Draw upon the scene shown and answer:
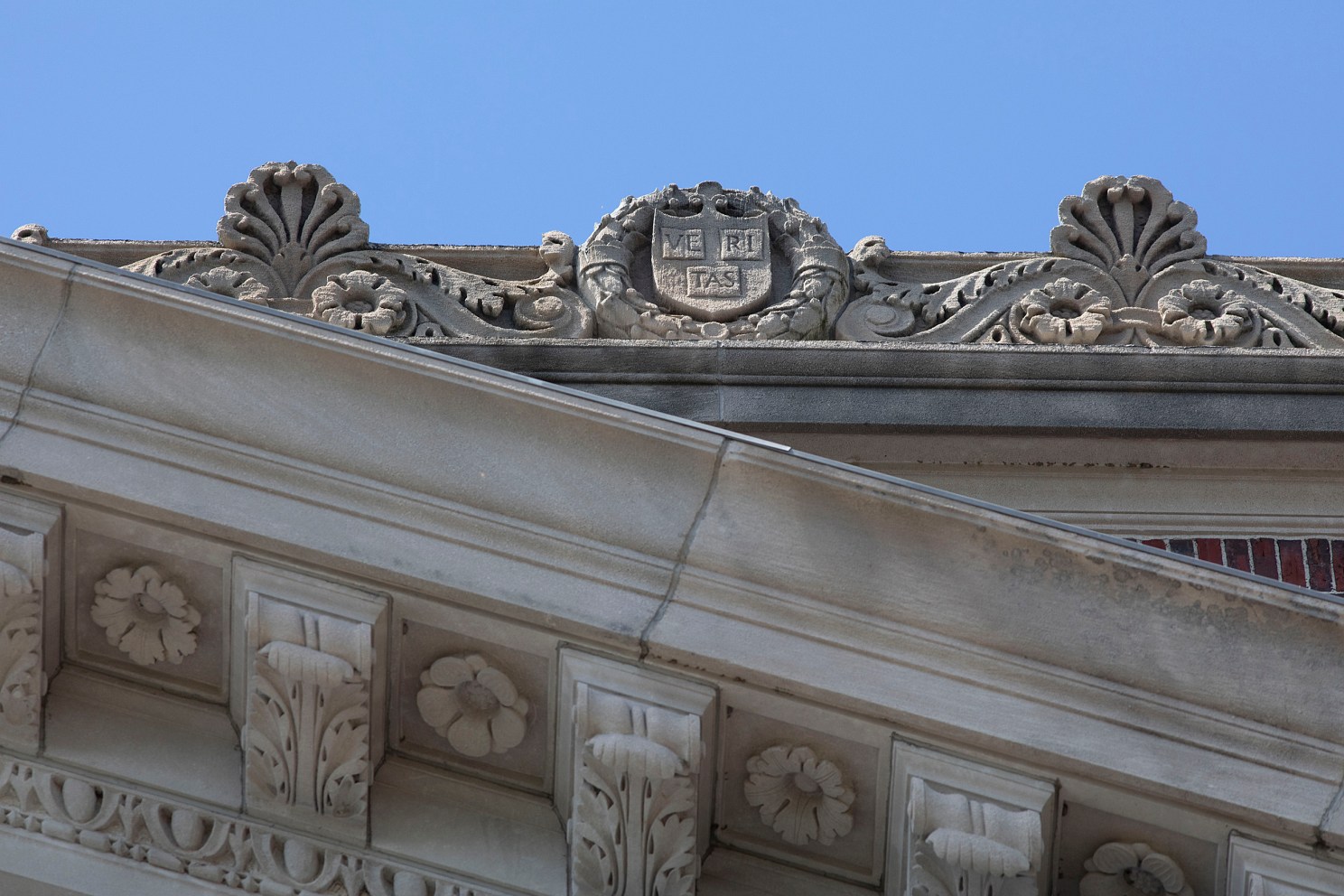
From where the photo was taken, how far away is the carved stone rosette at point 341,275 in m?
6.67

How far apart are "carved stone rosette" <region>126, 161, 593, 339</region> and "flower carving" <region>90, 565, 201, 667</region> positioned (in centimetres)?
193

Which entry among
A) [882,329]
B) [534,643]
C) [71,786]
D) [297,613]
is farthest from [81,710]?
[882,329]

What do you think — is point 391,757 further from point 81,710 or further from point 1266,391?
point 1266,391

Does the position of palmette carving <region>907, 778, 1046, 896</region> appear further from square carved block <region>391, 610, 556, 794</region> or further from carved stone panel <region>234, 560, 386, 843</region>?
carved stone panel <region>234, 560, 386, 843</region>

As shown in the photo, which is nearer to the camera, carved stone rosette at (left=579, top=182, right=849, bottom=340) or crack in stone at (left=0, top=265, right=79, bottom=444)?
crack in stone at (left=0, top=265, right=79, bottom=444)

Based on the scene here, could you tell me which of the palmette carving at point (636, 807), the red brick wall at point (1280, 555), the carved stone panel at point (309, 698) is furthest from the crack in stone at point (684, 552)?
the red brick wall at point (1280, 555)

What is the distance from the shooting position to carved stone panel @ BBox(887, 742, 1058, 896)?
438 cm

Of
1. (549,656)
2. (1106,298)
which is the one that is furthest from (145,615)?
(1106,298)

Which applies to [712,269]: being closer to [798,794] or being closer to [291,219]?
[291,219]

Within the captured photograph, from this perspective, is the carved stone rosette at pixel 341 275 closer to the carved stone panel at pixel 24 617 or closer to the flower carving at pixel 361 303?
the flower carving at pixel 361 303

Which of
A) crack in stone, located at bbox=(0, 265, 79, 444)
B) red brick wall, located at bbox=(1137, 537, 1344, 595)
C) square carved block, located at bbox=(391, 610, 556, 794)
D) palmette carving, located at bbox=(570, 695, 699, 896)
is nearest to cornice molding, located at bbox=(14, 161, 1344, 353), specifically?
red brick wall, located at bbox=(1137, 537, 1344, 595)

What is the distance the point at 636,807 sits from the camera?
4484 millimetres

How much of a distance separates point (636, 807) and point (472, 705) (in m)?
0.44

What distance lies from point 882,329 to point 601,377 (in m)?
0.93
